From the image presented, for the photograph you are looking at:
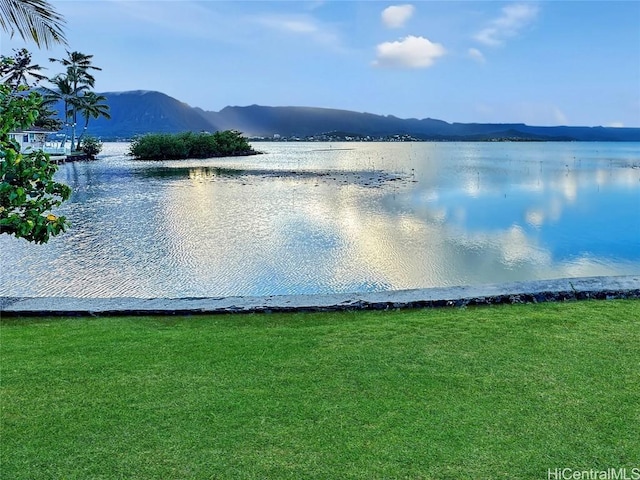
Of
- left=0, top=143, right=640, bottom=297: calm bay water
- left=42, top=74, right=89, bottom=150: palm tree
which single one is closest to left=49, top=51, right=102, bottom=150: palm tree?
left=42, top=74, right=89, bottom=150: palm tree

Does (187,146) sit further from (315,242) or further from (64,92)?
(315,242)

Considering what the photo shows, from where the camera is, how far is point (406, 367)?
3.85m

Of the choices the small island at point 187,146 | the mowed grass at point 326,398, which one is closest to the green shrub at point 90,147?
the small island at point 187,146

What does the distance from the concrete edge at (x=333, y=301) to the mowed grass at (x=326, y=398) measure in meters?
0.40

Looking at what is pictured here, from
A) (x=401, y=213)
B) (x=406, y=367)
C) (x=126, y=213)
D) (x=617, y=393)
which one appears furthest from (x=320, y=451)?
(x=126, y=213)

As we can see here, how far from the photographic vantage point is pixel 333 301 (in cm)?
552

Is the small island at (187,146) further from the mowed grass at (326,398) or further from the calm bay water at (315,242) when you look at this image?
the mowed grass at (326,398)

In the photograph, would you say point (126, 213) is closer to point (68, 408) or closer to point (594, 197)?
point (68, 408)

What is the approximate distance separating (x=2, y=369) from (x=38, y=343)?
0.57 meters

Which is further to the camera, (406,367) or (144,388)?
(406,367)

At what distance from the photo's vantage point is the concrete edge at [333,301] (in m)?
5.40

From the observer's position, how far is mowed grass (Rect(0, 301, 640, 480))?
2.74 metres

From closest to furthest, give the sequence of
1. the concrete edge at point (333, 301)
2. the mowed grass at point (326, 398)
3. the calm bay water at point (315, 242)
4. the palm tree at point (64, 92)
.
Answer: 1. the mowed grass at point (326, 398)
2. the concrete edge at point (333, 301)
3. the calm bay water at point (315, 242)
4. the palm tree at point (64, 92)

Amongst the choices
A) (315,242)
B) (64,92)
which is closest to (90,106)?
(64,92)
